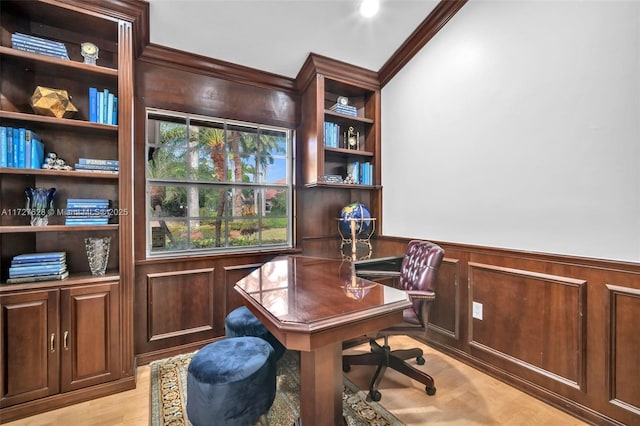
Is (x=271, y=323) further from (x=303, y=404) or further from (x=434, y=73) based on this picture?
(x=434, y=73)

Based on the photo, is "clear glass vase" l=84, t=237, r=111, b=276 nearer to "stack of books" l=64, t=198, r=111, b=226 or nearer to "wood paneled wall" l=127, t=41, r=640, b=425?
"stack of books" l=64, t=198, r=111, b=226

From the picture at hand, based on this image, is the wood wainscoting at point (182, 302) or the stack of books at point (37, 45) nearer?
the stack of books at point (37, 45)

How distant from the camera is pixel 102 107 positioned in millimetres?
2076

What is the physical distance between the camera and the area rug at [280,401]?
1.71m

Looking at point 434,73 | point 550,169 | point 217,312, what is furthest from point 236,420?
point 434,73

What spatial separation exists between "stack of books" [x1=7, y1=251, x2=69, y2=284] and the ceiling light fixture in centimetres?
301

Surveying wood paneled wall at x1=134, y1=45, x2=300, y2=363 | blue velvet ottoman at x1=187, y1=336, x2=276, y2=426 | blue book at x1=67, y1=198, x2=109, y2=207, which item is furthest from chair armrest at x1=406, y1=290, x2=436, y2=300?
blue book at x1=67, y1=198, x2=109, y2=207

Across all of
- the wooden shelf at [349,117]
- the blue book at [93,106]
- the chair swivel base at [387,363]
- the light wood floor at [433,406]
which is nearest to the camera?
the light wood floor at [433,406]

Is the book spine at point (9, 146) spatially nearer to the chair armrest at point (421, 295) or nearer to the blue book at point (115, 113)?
the blue book at point (115, 113)

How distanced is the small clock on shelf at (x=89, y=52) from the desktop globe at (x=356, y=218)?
7.92 ft

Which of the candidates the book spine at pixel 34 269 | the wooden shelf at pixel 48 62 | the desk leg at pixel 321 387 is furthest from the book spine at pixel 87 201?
the desk leg at pixel 321 387

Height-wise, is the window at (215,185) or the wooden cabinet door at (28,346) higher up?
the window at (215,185)

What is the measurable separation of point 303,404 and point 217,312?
1625mm

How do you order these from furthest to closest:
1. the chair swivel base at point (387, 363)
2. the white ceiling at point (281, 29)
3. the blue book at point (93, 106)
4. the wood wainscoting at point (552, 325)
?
1. the white ceiling at point (281, 29)
2. the blue book at point (93, 106)
3. the chair swivel base at point (387, 363)
4. the wood wainscoting at point (552, 325)
